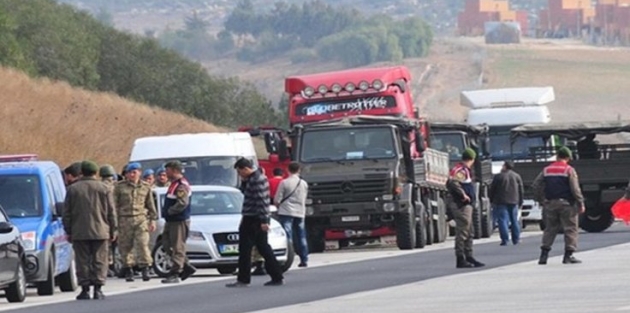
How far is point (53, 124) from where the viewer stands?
237 feet

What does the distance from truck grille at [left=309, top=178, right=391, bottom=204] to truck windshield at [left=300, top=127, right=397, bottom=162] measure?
1.66 feet

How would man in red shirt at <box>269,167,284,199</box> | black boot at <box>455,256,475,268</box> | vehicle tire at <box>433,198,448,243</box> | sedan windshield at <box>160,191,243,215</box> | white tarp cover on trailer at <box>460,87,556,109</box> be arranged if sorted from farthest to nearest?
white tarp cover on trailer at <box>460,87,556,109</box> < vehicle tire at <box>433,198,448,243</box> < man in red shirt at <box>269,167,284,199</box> < sedan windshield at <box>160,191,243,215</box> < black boot at <box>455,256,475,268</box>

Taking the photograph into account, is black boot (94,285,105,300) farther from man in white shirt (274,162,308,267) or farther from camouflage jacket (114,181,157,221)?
man in white shirt (274,162,308,267)

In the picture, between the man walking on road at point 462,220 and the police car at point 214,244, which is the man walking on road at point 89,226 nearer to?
the police car at point 214,244

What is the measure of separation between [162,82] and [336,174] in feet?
257

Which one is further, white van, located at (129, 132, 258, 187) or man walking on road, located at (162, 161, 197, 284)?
white van, located at (129, 132, 258, 187)

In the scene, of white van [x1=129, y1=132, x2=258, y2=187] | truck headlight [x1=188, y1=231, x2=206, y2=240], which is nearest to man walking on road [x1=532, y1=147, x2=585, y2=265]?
truck headlight [x1=188, y1=231, x2=206, y2=240]

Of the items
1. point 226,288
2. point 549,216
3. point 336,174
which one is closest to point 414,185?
point 336,174

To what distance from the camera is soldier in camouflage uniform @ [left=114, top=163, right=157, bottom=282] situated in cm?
3145

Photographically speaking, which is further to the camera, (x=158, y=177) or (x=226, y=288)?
(x=158, y=177)

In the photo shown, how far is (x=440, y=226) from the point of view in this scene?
4419 centimetres

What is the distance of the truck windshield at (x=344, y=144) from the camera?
4106cm

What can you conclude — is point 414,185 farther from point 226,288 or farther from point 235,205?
point 226,288

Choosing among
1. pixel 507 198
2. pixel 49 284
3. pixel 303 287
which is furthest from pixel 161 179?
pixel 507 198
